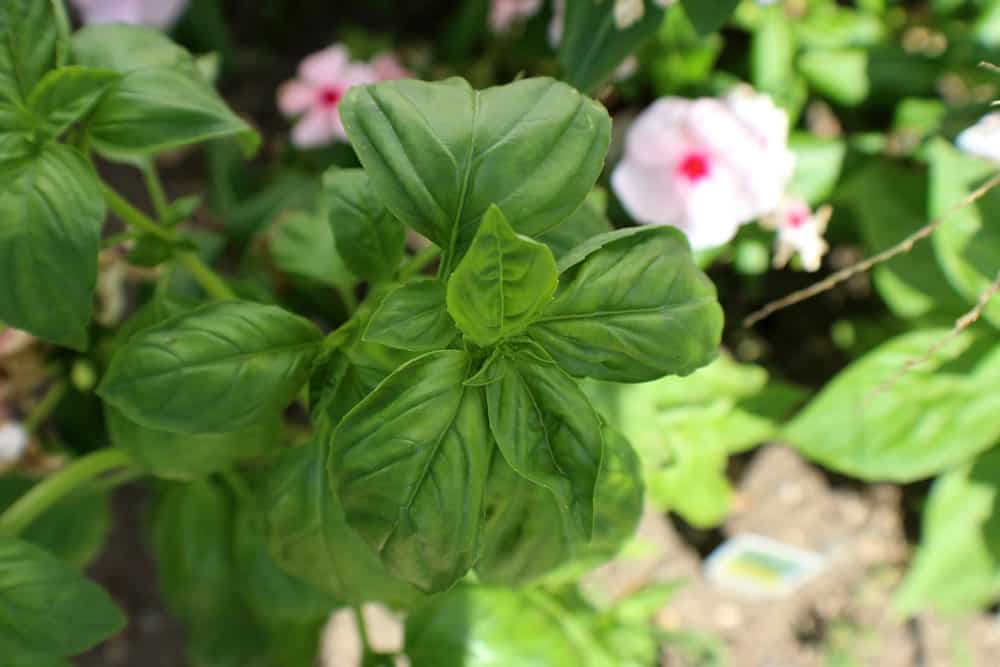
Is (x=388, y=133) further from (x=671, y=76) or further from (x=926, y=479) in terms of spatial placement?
(x=926, y=479)

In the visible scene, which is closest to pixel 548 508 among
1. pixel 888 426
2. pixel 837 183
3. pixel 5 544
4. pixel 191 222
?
pixel 5 544

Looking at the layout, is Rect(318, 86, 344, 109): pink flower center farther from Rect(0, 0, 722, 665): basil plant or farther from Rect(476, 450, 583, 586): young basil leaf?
Rect(476, 450, 583, 586): young basil leaf

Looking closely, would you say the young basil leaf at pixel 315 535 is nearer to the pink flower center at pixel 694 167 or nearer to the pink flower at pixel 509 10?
the pink flower center at pixel 694 167

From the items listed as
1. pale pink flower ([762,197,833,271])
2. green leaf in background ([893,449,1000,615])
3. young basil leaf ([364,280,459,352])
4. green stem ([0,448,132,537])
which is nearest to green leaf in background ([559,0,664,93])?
pale pink flower ([762,197,833,271])

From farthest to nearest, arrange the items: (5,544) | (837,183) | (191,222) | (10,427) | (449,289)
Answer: (191,222)
(837,183)
(10,427)
(5,544)
(449,289)

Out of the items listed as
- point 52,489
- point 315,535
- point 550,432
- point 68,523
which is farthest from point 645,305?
point 68,523
